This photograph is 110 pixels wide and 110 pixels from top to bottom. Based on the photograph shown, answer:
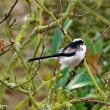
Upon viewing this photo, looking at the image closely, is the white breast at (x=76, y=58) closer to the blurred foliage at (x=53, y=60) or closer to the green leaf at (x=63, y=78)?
the blurred foliage at (x=53, y=60)

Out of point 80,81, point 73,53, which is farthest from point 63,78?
point 73,53

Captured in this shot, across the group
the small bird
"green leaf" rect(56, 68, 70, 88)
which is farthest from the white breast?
"green leaf" rect(56, 68, 70, 88)

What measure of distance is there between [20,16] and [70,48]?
2.27 meters

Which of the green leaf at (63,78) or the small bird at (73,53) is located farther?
the green leaf at (63,78)

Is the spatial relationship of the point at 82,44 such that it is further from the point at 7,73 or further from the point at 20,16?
the point at 20,16

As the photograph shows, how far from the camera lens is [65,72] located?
232 centimetres

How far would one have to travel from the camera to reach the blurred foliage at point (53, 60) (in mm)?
1681

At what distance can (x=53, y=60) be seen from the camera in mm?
2352

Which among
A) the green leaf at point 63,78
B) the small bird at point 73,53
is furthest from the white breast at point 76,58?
the green leaf at point 63,78

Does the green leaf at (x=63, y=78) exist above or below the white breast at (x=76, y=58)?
above

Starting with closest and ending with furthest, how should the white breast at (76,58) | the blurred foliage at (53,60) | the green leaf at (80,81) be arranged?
the white breast at (76,58), the blurred foliage at (53,60), the green leaf at (80,81)

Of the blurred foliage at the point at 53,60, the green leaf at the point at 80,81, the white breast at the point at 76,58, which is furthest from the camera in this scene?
the green leaf at the point at 80,81

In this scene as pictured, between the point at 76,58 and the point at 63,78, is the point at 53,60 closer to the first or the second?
the point at 63,78

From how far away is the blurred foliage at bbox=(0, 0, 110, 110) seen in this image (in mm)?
1681
